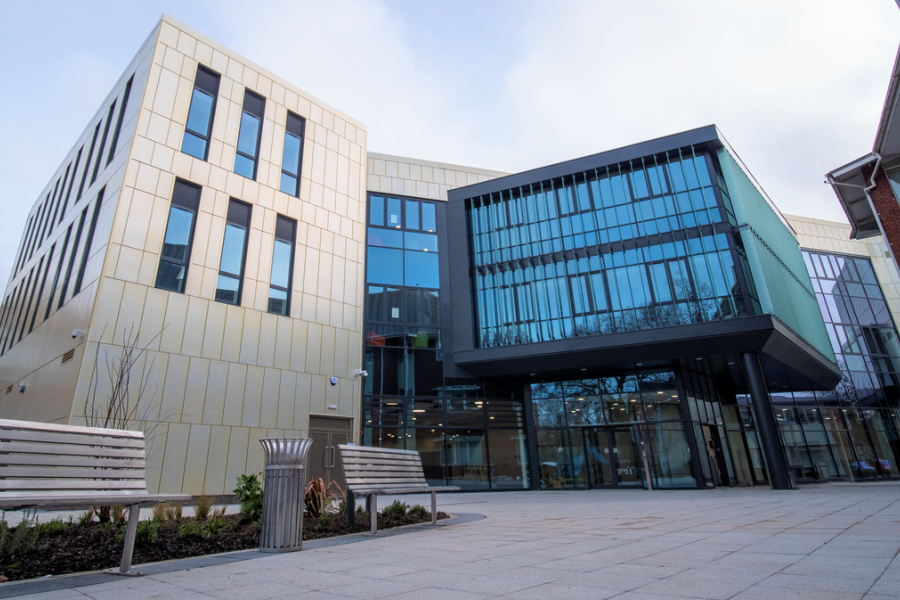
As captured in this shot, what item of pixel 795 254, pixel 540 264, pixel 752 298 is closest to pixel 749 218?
pixel 752 298

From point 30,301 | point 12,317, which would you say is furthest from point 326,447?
point 12,317

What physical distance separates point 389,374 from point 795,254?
2378 centimetres

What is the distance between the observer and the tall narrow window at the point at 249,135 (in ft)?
59.3

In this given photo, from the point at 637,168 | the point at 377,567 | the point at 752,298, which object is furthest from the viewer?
the point at 637,168

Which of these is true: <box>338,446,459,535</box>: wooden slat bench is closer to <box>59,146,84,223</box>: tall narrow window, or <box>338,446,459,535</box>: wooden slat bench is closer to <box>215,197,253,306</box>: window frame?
<box>215,197,253,306</box>: window frame

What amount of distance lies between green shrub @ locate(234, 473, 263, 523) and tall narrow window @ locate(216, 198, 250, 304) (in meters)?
10.7

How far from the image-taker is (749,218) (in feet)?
63.5

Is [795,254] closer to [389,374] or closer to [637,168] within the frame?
[637,168]

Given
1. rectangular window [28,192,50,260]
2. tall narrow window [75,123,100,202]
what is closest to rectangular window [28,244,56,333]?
tall narrow window [75,123,100,202]

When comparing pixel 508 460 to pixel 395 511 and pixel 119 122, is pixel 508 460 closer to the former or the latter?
pixel 395 511

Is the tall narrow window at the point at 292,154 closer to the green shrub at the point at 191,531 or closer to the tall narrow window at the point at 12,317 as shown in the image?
the tall narrow window at the point at 12,317

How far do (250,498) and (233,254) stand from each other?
12052mm

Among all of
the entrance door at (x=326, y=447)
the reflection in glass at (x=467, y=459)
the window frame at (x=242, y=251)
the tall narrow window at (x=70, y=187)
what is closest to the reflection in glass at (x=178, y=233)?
the window frame at (x=242, y=251)

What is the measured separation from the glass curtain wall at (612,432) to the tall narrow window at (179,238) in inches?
598
